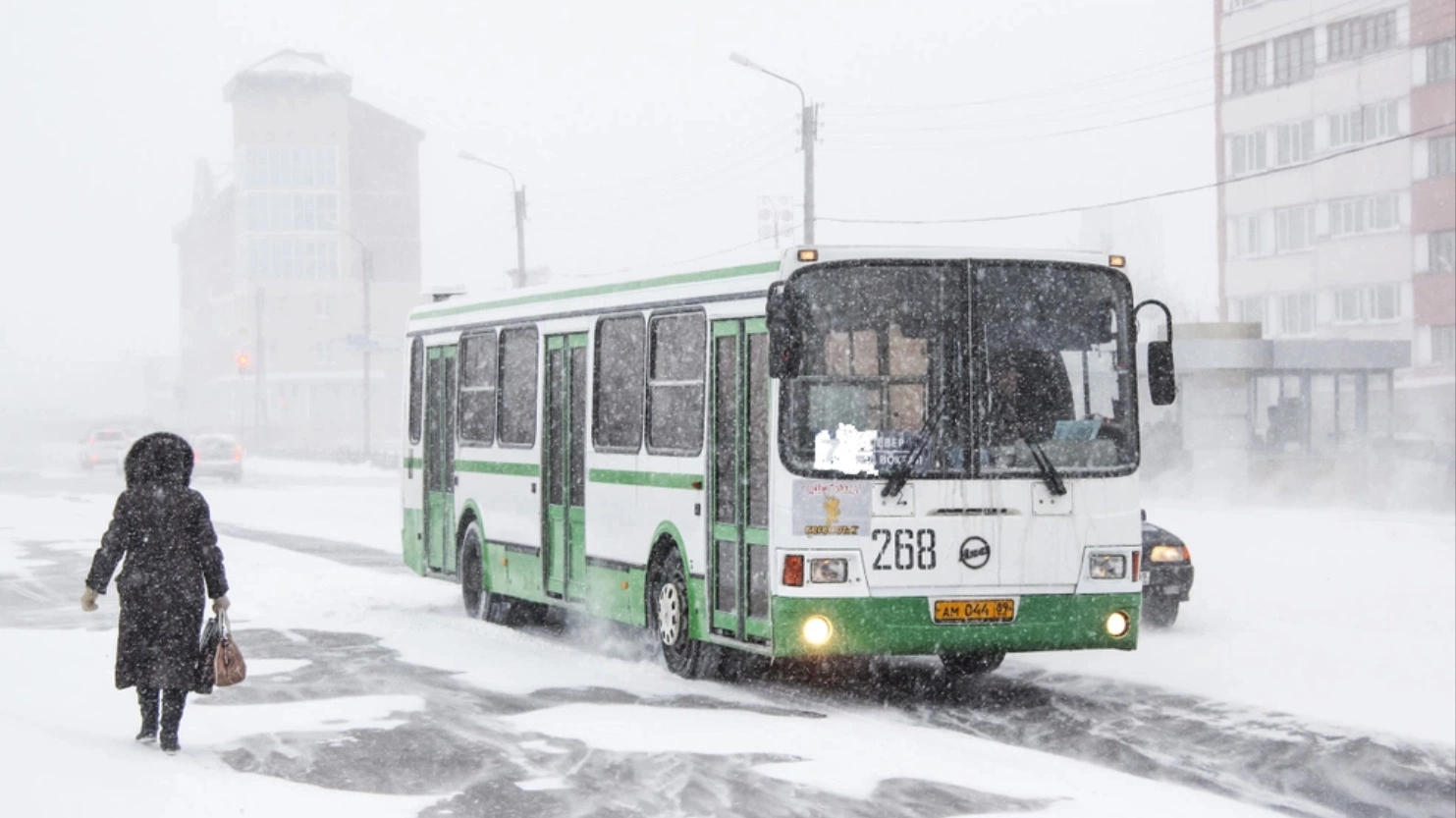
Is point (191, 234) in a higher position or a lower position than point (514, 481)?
higher

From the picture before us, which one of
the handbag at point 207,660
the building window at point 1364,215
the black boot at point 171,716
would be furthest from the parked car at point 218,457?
the handbag at point 207,660

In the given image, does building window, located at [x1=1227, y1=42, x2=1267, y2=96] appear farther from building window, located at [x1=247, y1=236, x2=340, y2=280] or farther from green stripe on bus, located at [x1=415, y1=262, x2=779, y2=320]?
green stripe on bus, located at [x1=415, y1=262, x2=779, y2=320]

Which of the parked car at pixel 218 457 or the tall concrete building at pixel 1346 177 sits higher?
the tall concrete building at pixel 1346 177

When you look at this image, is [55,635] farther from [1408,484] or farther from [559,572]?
[1408,484]

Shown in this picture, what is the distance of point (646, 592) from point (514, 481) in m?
3.03

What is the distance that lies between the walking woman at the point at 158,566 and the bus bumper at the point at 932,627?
375 centimetres

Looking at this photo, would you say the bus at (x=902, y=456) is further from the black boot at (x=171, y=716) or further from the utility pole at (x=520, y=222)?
the utility pole at (x=520, y=222)

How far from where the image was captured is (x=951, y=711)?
526 inches

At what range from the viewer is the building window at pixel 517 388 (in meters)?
17.5

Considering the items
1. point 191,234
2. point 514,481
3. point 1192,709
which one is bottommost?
point 1192,709

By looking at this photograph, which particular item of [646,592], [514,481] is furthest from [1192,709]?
[514,481]

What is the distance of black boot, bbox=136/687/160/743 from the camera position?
10.7 metres

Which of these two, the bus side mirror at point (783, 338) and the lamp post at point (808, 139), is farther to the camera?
the lamp post at point (808, 139)

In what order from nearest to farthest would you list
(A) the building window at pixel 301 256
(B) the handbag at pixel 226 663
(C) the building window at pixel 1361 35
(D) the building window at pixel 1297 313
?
(B) the handbag at pixel 226 663 < (C) the building window at pixel 1361 35 < (D) the building window at pixel 1297 313 < (A) the building window at pixel 301 256
